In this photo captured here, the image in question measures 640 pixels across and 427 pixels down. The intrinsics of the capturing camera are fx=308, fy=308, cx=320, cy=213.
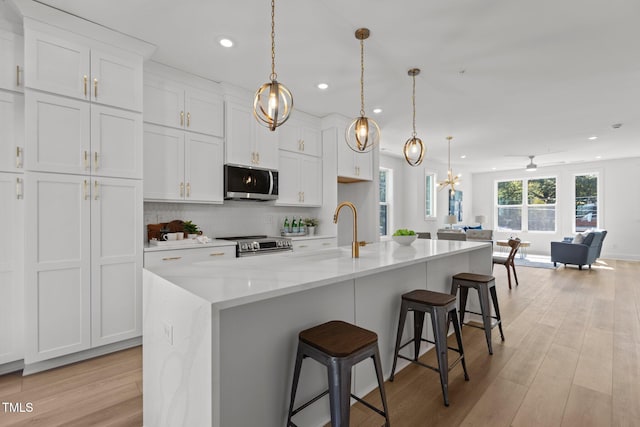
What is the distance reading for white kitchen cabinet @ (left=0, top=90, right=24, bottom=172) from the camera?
230 centimetres

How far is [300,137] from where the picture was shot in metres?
4.49

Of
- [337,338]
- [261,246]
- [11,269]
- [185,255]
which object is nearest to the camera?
[337,338]

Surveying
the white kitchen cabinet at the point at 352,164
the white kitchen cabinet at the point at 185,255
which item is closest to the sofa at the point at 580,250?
the white kitchen cabinet at the point at 352,164

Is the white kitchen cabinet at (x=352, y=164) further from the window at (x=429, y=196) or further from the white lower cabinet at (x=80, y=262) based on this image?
the window at (x=429, y=196)

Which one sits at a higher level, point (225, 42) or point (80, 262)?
point (225, 42)

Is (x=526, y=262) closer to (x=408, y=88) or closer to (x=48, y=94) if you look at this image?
(x=408, y=88)

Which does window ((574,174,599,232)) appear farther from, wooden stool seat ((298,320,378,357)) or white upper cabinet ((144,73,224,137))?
wooden stool seat ((298,320,378,357))

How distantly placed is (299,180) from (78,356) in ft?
9.99

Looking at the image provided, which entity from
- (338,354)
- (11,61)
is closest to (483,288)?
(338,354)

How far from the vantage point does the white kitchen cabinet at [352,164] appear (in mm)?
4785

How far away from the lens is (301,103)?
13.7 ft

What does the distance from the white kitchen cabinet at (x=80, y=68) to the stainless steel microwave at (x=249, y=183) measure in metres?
1.18

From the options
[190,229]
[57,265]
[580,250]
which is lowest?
[580,250]

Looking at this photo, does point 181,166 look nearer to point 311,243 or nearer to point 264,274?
point 311,243
